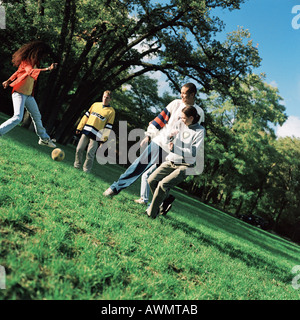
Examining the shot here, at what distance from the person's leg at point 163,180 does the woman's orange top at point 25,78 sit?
10.9 feet

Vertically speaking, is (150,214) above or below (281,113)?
below

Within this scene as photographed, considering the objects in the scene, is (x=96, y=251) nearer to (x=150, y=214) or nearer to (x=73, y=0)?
(x=150, y=214)

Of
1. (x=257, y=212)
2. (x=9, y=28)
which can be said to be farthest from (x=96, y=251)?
(x=257, y=212)

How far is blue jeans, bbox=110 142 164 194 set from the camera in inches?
200

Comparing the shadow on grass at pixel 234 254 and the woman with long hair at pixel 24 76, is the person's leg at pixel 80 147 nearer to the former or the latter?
the woman with long hair at pixel 24 76

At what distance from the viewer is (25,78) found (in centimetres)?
507

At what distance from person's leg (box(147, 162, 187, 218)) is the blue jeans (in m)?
0.30

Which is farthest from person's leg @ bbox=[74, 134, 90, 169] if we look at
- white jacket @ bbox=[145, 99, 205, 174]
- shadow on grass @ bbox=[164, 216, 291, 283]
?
shadow on grass @ bbox=[164, 216, 291, 283]

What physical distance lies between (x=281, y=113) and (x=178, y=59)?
18660mm

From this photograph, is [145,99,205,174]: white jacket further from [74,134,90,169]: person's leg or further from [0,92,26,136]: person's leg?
[74,134,90,169]: person's leg

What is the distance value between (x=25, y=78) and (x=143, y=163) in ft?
10.1

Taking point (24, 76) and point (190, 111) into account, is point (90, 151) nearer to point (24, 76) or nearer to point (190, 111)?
point (24, 76)

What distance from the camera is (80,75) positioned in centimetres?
2022

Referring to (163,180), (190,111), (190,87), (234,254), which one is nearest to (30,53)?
(190,87)
